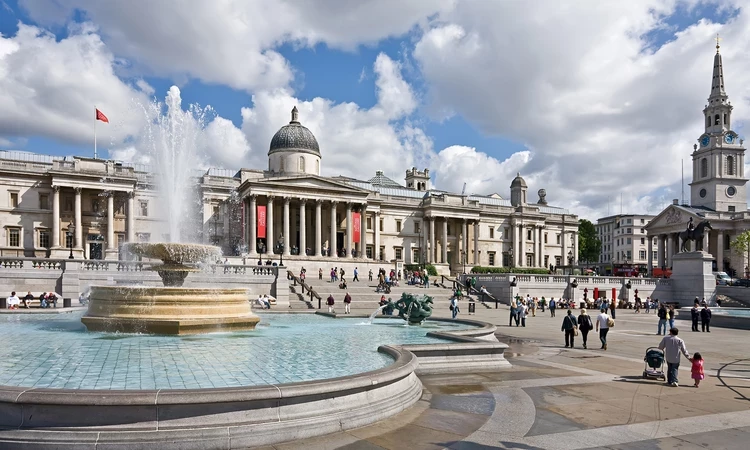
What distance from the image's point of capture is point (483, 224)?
86.4 meters

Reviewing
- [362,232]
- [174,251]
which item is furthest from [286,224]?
[174,251]

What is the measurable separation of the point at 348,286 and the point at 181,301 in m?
32.9

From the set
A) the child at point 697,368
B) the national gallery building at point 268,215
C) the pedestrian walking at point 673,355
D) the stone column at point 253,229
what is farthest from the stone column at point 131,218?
the child at point 697,368

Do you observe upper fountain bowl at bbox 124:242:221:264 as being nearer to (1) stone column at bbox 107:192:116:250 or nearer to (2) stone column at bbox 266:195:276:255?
(2) stone column at bbox 266:195:276:255

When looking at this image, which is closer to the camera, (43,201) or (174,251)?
(174,251)

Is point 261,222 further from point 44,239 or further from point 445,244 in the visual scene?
point 445,244

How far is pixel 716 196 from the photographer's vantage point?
336ft

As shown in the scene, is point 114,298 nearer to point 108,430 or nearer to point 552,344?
point 108,430

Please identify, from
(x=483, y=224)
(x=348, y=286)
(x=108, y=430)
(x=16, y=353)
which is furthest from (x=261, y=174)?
(x=108, y=430)

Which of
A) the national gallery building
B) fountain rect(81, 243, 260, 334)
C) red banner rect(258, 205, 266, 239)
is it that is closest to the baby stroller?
fountain rect(81, 243, 260, 334)

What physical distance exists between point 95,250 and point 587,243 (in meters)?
99.9

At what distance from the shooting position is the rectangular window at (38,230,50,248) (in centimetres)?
5878

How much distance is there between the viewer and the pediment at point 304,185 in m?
61.6

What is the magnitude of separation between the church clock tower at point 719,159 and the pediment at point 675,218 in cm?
1196
